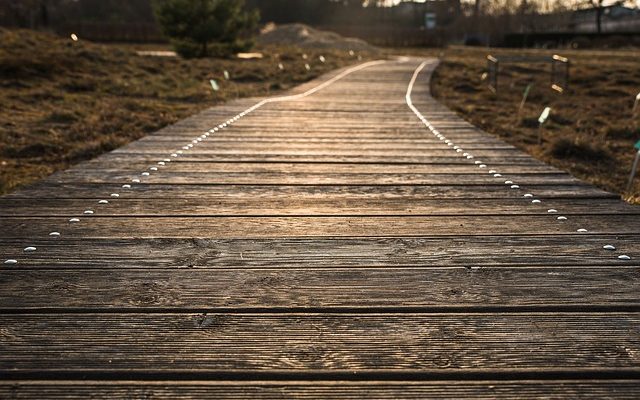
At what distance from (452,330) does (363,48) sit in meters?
42.0

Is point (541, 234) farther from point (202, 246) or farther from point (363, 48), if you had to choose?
point (363, 48)

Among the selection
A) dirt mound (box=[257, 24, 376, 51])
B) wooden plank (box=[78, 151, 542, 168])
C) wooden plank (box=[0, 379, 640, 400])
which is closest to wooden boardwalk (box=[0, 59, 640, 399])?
wooden plank (box=[0, 379, 640, 400])

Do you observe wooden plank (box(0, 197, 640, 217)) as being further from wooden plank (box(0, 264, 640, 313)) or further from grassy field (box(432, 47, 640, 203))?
grassy field (box(432, 47, 640, 203))

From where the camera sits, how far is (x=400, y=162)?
16.3ft

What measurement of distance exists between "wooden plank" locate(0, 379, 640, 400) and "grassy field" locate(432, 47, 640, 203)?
3231mm

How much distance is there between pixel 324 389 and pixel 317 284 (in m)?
0.71

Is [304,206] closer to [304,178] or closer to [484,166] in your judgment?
[304,178]

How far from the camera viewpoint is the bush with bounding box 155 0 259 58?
24.1 m

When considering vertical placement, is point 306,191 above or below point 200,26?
below

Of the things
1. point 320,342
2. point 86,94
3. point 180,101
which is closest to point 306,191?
point 320,342

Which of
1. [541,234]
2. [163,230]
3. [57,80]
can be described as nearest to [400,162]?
[541,234]

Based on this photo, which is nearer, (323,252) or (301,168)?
(323,252)

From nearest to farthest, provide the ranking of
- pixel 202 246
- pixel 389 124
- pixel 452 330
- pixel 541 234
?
pixel 452 330 < pixel 202 246 < pixel 541 234 < pixel 389 124

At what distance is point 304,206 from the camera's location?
11.7 feet
